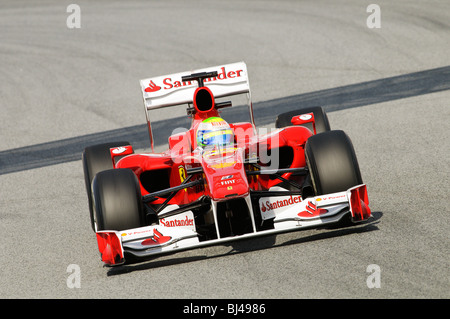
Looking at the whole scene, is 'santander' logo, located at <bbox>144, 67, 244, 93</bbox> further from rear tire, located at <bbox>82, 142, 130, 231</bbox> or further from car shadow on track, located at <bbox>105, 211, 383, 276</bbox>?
car shadow on track, located at <bbox>105, 211, 383, 276</bbox>

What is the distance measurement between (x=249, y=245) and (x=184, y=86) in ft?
9.48

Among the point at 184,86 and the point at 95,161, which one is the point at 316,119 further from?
the point at 95,161

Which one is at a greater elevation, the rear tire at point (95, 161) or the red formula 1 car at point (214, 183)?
the rear tire at point (95, 161)

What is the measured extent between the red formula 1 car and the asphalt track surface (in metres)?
0.26

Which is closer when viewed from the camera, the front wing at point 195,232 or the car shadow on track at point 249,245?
the front wing at point 195,232

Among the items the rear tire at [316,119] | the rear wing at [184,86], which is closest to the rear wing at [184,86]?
the rear wing at [184,86]

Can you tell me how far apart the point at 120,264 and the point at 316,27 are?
14696 millimetres

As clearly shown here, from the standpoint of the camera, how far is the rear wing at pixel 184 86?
367 inches

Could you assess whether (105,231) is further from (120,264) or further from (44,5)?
(44,5)

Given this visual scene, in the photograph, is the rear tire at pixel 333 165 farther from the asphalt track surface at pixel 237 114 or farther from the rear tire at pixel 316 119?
the rear tire at pixel 316 119

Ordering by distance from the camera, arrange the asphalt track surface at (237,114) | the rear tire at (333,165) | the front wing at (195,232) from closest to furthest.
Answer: the asphalt track surface at (237,114)
the front wing at (195,232)
the rear tire at (333,165)

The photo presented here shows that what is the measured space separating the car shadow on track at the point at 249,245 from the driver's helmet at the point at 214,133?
1.15m

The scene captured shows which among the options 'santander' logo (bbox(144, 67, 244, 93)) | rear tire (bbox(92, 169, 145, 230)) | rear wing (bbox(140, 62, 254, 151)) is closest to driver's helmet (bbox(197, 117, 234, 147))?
rear tire (bbox(92, 169, 145, 230))
